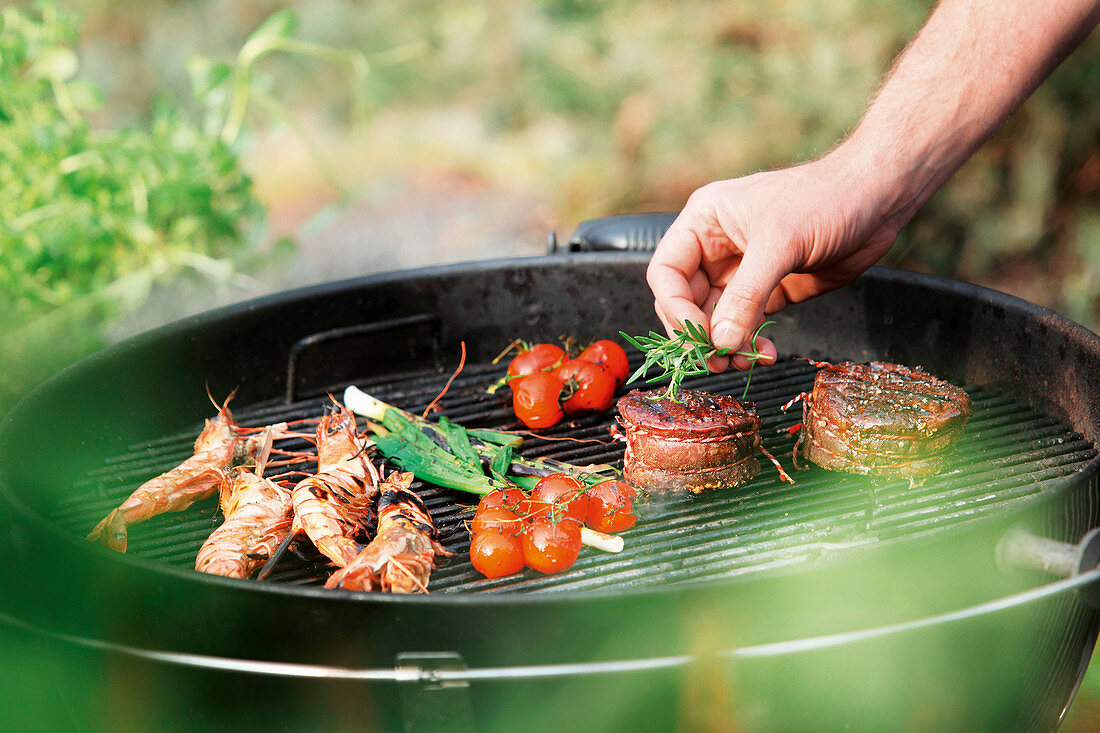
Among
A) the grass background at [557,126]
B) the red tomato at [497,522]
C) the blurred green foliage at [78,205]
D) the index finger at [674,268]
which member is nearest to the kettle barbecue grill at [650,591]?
the red tomato at [497,522]

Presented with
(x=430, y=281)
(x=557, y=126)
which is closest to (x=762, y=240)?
(x=430, y=281)

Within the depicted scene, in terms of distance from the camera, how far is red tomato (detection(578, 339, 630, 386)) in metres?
3.21

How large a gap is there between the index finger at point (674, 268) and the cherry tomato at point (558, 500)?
611 millimetres

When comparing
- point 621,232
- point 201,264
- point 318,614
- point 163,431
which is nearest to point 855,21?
point 621,232

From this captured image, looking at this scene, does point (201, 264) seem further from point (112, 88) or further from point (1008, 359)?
point (112, 88)

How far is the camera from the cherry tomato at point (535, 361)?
327cm

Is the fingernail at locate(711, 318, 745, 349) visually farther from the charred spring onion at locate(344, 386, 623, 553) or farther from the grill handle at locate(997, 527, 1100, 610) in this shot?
the grill handle at locate(997, 527, 1100, 610)

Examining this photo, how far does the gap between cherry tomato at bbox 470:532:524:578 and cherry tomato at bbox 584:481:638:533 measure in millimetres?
257

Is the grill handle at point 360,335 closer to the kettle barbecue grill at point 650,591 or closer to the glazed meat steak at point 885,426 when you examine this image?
the kettle barbecue grill at point 650,591

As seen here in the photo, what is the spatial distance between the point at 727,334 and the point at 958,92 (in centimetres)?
112

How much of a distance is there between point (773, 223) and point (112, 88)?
8.72 meters

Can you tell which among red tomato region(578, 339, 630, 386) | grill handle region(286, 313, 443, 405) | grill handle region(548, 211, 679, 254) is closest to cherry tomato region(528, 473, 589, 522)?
red tomato region(578, 339, 630, 386)

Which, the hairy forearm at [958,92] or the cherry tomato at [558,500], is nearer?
the cherry tomato at [558,500]

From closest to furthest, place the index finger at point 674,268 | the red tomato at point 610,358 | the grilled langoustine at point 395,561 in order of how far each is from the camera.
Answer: the grilled langoustine at point 395,561 → the index finger at point 674,268 → the red tomato at point 610,358
